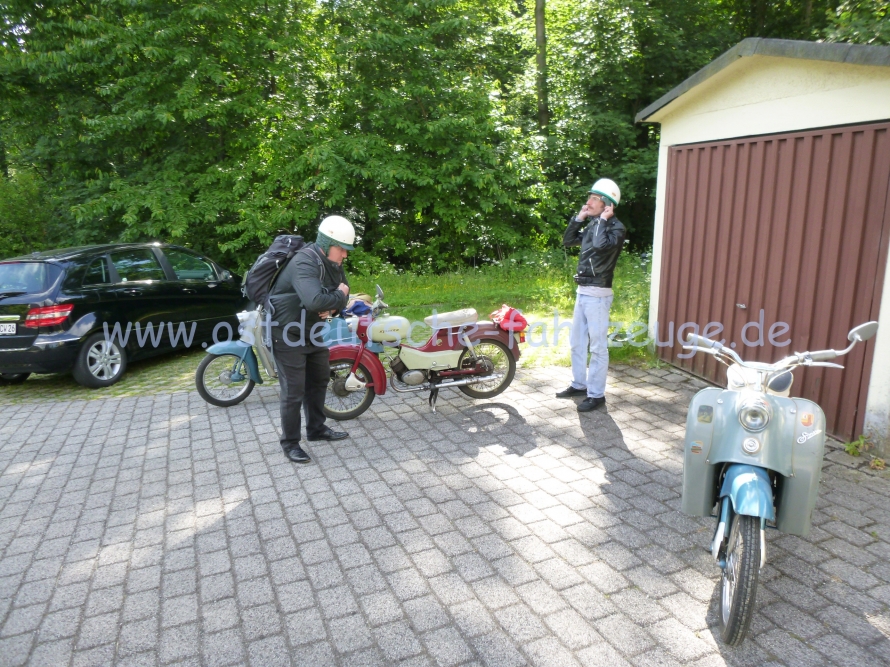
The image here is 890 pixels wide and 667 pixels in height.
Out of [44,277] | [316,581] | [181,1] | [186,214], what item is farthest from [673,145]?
[181,1]

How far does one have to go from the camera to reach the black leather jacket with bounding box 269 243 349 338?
15.0ft

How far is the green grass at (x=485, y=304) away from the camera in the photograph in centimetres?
727

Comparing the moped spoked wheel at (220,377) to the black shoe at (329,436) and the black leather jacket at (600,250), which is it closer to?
the black shoe at (329,436)

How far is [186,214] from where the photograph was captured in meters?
12.0

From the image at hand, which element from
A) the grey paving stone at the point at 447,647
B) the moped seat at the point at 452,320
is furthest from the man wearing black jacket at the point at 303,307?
the grey paving stone at the point at 447,647

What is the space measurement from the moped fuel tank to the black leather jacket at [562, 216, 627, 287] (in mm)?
1663

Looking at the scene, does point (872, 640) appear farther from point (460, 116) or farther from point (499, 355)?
point (460, 116)

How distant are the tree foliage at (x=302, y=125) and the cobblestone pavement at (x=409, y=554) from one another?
790cm

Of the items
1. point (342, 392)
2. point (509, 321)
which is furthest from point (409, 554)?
point (509, 321)

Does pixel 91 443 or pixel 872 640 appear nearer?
pixel 872 640

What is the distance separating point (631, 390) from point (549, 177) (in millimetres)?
10437

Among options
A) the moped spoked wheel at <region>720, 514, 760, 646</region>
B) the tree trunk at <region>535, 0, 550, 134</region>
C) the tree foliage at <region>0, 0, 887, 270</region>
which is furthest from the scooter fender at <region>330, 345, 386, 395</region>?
the tree trunk at <region>535, 0, 550, 134</region>

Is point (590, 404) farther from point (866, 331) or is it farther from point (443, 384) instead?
point (866, 331)

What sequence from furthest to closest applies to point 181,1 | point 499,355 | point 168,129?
point 168,129 < point 181,1 < point 499,355
